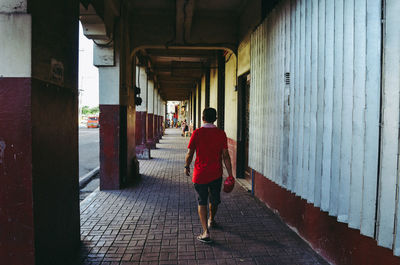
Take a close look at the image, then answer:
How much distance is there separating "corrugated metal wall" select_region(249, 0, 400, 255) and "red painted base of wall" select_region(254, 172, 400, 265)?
37 cm

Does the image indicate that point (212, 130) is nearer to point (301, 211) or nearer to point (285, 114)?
point (285, 114)

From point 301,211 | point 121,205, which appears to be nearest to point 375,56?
point 301,211

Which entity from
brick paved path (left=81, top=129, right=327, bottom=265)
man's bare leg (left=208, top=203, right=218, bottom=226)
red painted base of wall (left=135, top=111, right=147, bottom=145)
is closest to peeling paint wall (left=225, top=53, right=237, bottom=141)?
brick paved path (left=81, top=129, right=327, bottom=265)

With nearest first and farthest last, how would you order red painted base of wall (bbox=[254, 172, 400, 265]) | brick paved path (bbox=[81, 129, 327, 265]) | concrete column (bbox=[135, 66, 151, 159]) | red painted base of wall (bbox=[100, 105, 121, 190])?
red painted base of wall (bbox=[254, 172, 400, 265]) → brick paved path (bbox=[81, 129, 327, 265]) → red painted base of wall (bbox=[100, 105, 121, 190]) → concrete column (bbox=[135, 66, 151, 159])

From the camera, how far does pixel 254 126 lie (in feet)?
19.1

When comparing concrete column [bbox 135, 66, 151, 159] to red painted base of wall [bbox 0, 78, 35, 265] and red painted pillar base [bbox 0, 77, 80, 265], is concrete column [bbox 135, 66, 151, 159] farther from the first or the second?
red painted base of wall [bbox 0, 78, 35, 265]

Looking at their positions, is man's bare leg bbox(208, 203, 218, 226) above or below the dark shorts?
below

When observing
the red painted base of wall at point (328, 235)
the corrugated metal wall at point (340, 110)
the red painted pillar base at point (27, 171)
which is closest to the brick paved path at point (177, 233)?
the red painted base of wall at point (328, 235)

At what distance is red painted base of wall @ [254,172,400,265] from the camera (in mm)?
2719

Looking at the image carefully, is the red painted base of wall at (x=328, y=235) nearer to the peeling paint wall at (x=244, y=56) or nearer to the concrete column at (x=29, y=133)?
the concrete column at (x=29, y=133)

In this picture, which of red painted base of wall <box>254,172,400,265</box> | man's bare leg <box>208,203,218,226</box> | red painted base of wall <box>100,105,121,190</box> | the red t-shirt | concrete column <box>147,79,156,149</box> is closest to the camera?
red painted base of wall <box>254,172,400,265</box>

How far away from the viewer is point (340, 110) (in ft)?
9.31

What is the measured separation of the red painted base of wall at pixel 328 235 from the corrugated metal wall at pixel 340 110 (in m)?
0.37

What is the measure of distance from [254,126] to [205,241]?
2.62m
